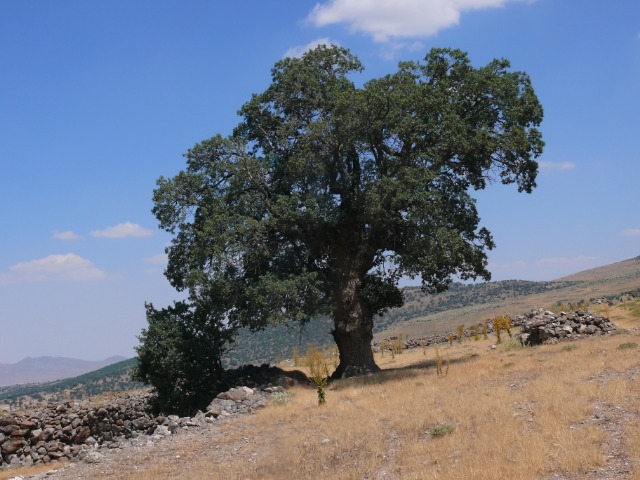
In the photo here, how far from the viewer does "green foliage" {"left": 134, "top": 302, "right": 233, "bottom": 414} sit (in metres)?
22.5

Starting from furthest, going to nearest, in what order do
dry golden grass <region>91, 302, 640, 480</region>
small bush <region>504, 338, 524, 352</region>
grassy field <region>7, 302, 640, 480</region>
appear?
small bush <region>504, 338, 524, 352</region>
dry golden grass <region>91, 302, 640, 480</region>
grassy field <region>7, 302, 640, 480</region>

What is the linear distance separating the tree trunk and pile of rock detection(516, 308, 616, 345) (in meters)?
7.27

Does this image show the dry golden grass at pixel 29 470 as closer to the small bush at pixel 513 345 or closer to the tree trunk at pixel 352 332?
the tree trunk at pixel 352 332

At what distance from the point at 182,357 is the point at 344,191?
902cm

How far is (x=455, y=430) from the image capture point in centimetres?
1269

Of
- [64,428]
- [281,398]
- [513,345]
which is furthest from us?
[513,345]

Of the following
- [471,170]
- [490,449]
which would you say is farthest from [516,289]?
[490,449]

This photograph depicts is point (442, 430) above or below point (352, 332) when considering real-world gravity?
below

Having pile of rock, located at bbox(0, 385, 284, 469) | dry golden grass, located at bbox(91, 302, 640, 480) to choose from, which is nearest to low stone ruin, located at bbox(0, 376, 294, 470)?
pile of rock, located at bbox(0, 385, 284, 469)

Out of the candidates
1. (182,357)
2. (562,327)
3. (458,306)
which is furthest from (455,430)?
(458,306)

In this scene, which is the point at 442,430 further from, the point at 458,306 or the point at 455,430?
the point at 458,306

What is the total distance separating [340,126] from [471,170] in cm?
628

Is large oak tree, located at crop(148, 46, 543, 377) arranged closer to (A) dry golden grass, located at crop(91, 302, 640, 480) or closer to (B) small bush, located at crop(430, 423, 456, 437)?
(A) dry golden grass, located at crop(91, 302, 640, 480)

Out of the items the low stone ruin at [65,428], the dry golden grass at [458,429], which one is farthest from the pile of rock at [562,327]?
the low stone ruin at [65,428]
